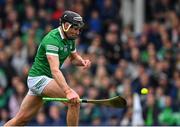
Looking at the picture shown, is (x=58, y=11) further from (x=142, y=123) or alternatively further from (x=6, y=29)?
(x=142, y=123)

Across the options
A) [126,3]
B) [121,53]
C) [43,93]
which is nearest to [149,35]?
[121,53]

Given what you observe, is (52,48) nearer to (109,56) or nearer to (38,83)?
(38,83)

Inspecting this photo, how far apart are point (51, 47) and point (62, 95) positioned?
0.68m

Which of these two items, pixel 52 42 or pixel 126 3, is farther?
pixel 126 3

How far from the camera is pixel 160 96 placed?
16.9 metres

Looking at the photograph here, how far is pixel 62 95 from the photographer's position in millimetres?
11844

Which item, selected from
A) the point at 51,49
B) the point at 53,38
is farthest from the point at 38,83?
the point at 53,38

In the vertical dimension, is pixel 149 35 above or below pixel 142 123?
above

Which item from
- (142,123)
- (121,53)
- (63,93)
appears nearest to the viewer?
(63,93)

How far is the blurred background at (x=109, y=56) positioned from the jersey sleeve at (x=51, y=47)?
4739 millimetres

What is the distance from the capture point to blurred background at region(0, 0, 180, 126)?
665 inches

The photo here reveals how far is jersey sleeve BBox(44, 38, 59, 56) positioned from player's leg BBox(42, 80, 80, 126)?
440mm

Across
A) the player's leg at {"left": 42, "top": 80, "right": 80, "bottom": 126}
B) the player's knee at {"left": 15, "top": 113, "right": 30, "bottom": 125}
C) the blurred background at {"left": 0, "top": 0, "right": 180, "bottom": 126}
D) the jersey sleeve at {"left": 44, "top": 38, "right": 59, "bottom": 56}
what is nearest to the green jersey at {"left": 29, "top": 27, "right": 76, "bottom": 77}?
the jersey sleeve at {"left": 44, "top": 38, "right": 59, "bottom": 56}

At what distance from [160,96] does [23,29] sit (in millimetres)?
4346
